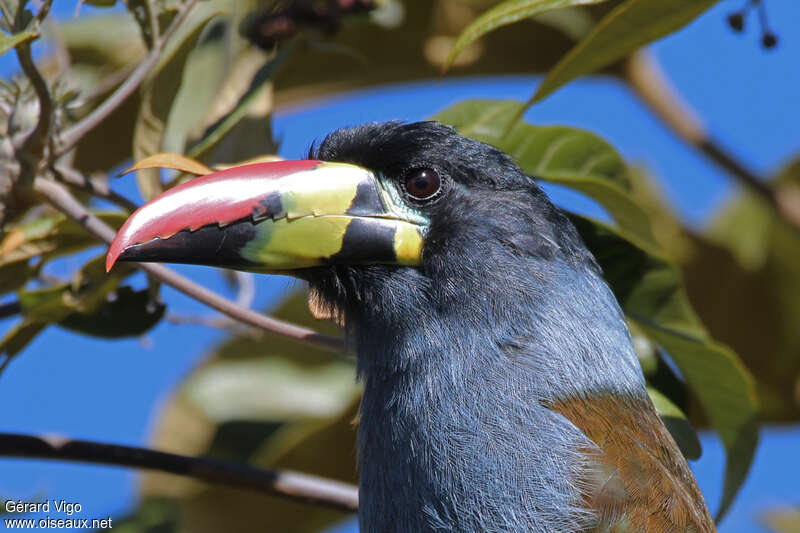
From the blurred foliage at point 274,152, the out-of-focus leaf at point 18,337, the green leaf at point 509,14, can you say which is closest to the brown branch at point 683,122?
the blurred foliage at point 274,152

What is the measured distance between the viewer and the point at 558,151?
3.31 m

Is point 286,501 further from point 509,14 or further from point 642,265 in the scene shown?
point 509,14

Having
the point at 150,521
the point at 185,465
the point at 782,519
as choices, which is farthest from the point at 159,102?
the point at 782,519

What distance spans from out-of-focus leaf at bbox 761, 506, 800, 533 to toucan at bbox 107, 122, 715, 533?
1.97 metres

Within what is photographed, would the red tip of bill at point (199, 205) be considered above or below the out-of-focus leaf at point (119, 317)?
above

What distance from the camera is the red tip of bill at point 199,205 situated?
8.77ft

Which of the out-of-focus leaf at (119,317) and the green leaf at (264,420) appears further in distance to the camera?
the green leaf at (264,420)

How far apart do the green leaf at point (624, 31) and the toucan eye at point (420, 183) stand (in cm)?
40

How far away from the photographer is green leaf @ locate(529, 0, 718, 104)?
283 cm

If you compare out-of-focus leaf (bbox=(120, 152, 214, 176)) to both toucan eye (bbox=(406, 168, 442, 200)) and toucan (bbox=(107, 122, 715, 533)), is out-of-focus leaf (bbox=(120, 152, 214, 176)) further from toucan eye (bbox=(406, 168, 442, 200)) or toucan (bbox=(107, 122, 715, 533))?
toucan eye (bbox=(406, 168, 442, 200))

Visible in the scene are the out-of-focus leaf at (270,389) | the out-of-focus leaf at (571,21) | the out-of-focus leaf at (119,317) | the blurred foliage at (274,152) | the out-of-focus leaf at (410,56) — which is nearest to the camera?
the blurred foliage at (274,152)

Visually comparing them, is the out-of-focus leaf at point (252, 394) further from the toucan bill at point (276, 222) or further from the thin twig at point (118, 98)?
the thin twig at point (118, 98)

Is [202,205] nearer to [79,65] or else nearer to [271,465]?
[271,465]

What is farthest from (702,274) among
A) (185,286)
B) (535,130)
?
(185,286)
